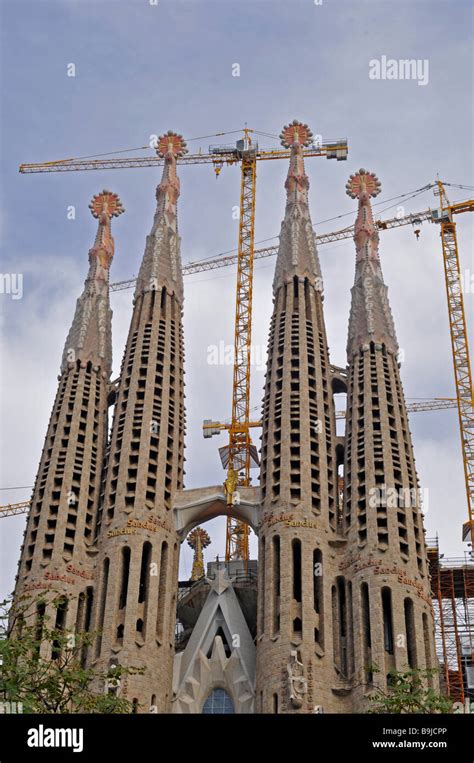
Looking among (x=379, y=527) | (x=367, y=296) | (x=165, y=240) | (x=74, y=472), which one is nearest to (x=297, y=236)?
(x=367, y=296)

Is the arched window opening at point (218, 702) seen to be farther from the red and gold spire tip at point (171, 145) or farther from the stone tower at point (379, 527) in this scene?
the red and gold spire tip at point (171, 145)

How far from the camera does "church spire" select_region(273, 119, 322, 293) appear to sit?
7175cm

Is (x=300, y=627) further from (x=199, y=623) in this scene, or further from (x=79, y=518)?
(x=79, y=518)

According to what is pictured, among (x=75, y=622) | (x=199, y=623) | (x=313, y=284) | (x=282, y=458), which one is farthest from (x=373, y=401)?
(x=75, y=622)

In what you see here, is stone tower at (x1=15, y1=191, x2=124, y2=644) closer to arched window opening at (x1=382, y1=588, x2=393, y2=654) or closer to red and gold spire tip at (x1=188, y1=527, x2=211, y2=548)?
arched window opening at (x1=382, y1=588, x2=393, y2=654)

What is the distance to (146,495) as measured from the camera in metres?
62.3

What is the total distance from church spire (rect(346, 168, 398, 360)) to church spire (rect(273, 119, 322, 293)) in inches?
105

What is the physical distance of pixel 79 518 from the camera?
203 feet

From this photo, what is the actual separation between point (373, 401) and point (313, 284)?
34.3 feet

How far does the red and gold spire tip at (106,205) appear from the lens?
80.9 m

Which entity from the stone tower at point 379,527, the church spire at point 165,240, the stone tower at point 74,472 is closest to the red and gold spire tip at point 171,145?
the church spire at point 165,240

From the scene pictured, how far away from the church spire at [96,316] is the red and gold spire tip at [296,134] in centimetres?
1315

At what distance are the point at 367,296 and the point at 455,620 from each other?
70.1ft

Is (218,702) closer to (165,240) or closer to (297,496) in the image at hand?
(297,496)
